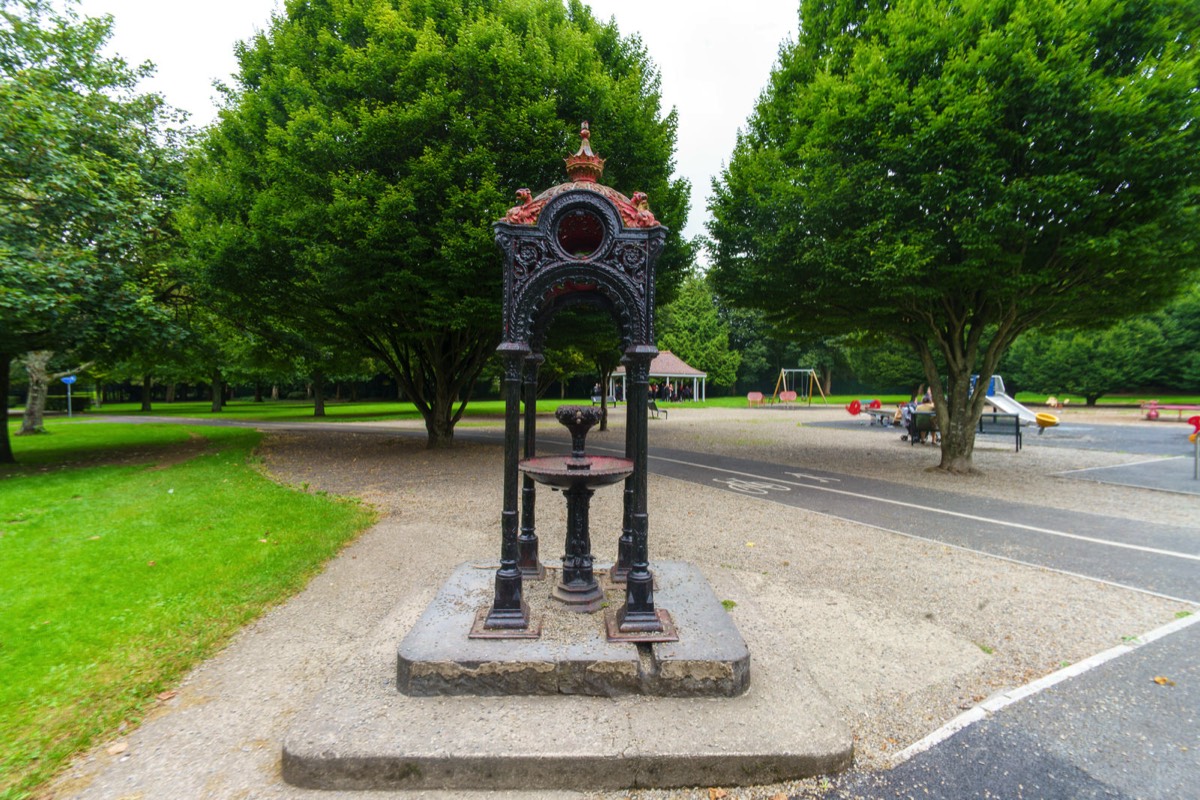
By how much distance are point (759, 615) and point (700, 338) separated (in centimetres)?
4964

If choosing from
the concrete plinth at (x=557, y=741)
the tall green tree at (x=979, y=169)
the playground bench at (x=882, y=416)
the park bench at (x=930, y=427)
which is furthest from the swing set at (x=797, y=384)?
the concrete plinth at (x=557, y=741)

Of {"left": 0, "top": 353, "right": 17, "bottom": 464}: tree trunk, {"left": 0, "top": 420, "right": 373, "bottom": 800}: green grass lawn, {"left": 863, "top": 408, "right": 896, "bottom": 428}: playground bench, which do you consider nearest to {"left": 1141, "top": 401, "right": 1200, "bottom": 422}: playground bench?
{"left": 863, "top": 408, "right": 896, "bottom": 428}: playground bench

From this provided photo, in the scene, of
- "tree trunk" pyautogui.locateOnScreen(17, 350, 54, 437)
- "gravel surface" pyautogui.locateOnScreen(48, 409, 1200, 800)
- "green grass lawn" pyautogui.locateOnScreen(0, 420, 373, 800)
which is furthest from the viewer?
"tree trunk" pyautogui.locateOnScreen(17, 350, 54, 437)

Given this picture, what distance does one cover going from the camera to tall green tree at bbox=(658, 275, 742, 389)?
51.8 m

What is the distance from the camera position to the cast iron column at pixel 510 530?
3.68 m

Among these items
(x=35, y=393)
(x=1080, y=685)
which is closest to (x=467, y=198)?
(x=1080, y=685)

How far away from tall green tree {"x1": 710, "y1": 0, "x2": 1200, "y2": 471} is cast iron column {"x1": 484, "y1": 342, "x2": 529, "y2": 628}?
8086mm

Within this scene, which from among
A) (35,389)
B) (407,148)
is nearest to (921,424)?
(407,148)

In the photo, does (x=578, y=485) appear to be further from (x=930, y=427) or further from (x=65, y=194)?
(x=930, y=427)

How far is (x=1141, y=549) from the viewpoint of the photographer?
21.1ft

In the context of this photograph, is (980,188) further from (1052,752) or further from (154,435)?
(154,435)

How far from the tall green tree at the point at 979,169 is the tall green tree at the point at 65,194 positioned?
13346 millimetres

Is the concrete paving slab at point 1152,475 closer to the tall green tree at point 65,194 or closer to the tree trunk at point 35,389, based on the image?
the tall green tree at point 65,194

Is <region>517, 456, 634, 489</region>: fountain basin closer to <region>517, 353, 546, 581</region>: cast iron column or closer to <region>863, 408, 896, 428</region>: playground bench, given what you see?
<region>517, 353, 546, 581</region>: cast iron column
